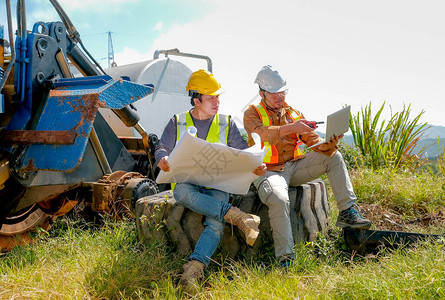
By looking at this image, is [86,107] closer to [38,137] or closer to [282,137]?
[38,137]

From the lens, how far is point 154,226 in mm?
3543

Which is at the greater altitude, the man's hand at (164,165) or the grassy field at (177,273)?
the man's hand at (164,165)

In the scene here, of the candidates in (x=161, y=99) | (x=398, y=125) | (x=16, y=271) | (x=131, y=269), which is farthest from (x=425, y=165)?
(x=16, y=271)

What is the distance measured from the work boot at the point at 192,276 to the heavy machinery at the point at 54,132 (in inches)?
44.1

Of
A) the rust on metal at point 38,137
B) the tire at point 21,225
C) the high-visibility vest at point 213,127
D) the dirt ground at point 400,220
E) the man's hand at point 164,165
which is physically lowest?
the tire at point 21,225

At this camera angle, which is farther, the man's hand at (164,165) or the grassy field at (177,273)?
the man's hand at (164,165)

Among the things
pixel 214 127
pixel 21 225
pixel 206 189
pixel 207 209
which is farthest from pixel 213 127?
pixel 21 225

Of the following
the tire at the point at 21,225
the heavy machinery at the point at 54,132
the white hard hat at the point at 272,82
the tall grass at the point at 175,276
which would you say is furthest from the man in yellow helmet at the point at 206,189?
the tire at the point at 21,225

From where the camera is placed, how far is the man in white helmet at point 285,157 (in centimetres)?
350

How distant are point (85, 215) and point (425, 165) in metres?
5.59

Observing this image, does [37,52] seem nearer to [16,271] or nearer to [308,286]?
[16,271]

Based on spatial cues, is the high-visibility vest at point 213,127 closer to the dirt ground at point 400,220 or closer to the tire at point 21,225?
the tire at point 21,225

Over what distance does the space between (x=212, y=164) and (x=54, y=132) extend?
49.0 inches

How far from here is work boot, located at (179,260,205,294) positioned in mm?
2828
